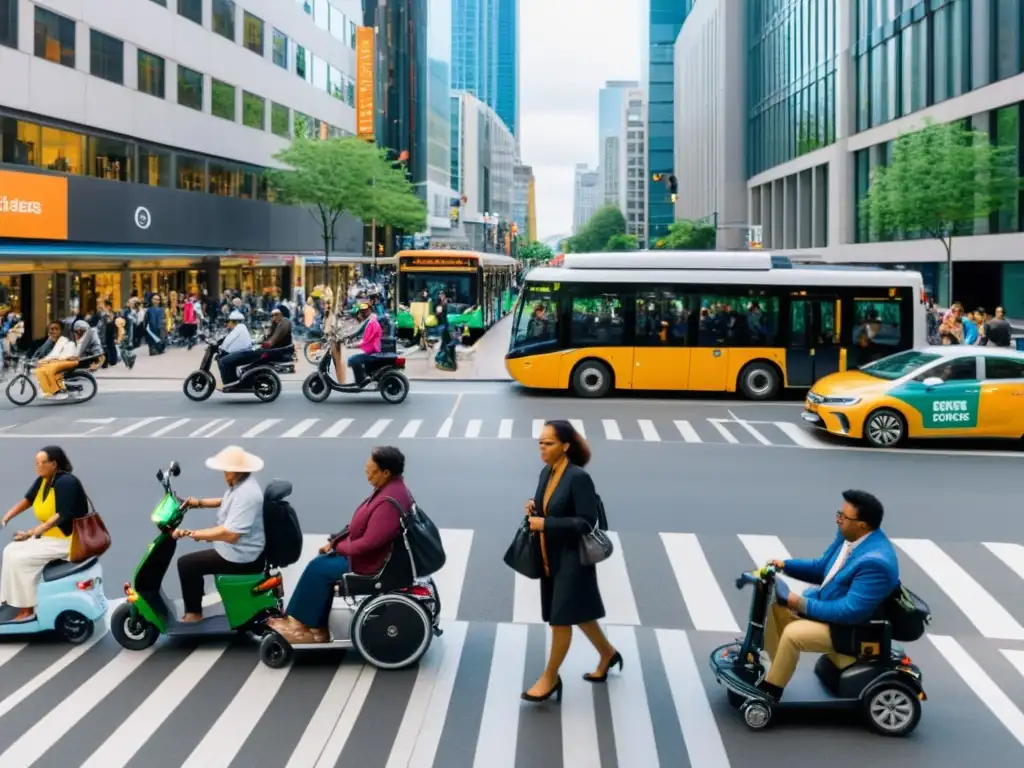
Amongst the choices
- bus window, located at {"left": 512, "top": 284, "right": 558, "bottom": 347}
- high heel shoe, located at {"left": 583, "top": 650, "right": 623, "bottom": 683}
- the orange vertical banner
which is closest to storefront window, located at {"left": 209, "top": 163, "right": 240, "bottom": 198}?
the orange vertical banner

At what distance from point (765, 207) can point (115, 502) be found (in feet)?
254

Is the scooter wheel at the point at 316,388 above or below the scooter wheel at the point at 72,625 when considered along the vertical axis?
above

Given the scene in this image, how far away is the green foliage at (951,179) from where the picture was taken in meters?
39.9

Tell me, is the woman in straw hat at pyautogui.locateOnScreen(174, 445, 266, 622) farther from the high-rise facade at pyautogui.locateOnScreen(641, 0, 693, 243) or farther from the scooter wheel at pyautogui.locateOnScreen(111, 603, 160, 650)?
the high-rise facade at pyautogui.locateOnScreen(641, 0, 693, 243)

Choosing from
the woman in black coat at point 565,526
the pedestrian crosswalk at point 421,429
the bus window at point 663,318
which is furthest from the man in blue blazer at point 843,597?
the bus window at point 663,318

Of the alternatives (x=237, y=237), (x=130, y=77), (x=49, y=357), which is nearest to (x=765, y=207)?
(x=237, y=237)

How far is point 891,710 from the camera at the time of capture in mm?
7070

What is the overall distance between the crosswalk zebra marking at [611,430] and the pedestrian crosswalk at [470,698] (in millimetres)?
9195

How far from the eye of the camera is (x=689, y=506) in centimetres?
1396

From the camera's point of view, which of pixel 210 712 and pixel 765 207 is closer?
pixel 210 712

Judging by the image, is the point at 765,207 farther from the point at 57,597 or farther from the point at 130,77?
the point at 57,597

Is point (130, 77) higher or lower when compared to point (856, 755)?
higher

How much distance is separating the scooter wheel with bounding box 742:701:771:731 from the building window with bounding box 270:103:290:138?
177 ft

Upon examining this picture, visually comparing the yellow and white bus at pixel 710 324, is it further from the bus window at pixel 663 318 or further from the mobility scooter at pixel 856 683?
the mobility scooter at pixel 856 683
